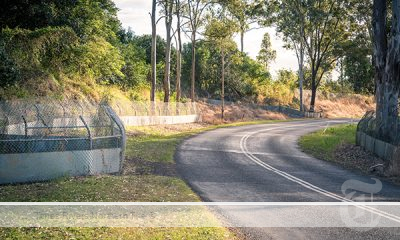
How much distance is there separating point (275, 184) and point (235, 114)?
123 feet

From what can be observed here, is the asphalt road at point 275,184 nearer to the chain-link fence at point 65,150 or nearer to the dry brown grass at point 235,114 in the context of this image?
the chain-link fence at point 65,150

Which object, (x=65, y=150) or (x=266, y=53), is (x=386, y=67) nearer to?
(x=65, y=150)

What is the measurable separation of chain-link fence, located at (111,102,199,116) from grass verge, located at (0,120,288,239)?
11243 mm

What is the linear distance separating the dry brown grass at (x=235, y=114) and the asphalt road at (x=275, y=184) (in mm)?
23768

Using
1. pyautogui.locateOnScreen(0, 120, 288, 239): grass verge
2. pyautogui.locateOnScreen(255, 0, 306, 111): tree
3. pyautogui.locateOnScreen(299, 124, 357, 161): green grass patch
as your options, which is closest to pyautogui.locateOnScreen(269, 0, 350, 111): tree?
pyautogui.locateOnScreen(255, 0, 306, 111): tree

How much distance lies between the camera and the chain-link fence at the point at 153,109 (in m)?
32.8

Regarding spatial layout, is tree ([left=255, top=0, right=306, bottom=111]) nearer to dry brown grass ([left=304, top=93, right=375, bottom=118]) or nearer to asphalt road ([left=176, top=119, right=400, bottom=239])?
dry brown grass ([left=304, top=93, right=375, bottom=118])

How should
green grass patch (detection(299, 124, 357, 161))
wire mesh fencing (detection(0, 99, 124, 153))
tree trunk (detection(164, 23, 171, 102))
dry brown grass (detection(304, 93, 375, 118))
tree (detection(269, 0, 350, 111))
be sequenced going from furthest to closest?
dry brown grass (detection(304, 93, 375, 118)) → tree (detection(269, 0, 350, 111)) → tree trunk (detection(164, 23, 171, 102)) → green grass patch (detection(299, 124, 357, 161)) → wire mesh fencing (detection(0, 99, 124, 153))

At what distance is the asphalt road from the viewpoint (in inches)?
376

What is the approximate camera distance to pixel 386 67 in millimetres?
22375

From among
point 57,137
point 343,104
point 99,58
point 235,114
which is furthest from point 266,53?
point 57,137

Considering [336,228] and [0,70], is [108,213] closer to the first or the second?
[336,228]

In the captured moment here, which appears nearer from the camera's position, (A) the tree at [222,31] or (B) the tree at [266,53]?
(A) the tree at [222,31]

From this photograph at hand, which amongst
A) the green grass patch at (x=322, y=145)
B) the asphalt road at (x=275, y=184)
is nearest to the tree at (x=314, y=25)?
the green grass patch at (x=322, y=145)
